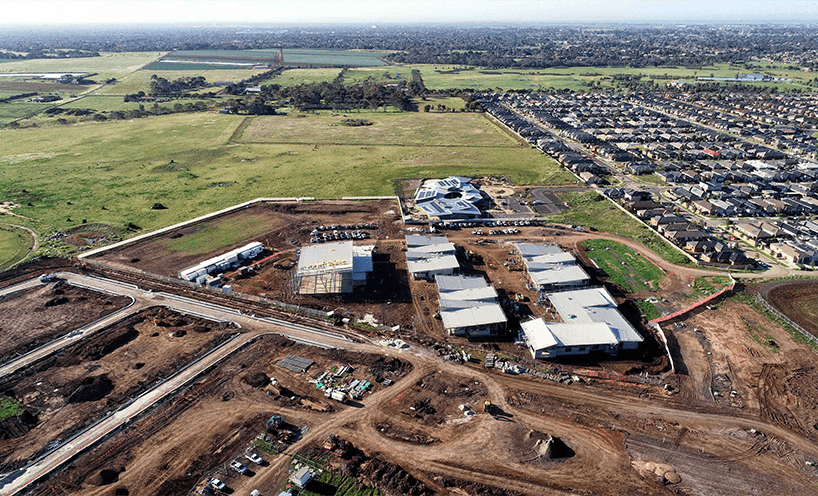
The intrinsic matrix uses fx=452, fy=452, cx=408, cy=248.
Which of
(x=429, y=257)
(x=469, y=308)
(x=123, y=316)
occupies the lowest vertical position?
(x=123, y=316)

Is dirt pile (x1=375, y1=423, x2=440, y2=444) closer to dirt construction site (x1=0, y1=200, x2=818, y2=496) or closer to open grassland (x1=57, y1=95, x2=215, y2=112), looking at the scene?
dirt construction site (x1=0, y1=200, x2=818, y2=496)

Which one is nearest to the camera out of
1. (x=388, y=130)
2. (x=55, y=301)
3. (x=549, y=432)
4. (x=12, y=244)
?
(x=549, y=432)

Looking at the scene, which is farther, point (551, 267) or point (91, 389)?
point (551, 267)

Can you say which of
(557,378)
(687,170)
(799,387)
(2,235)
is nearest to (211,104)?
(2,235)

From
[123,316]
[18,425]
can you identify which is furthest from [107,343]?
[18,425]

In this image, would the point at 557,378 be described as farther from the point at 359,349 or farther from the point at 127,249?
the point at 127,249

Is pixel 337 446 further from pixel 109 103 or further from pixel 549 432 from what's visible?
pixel 109 103
